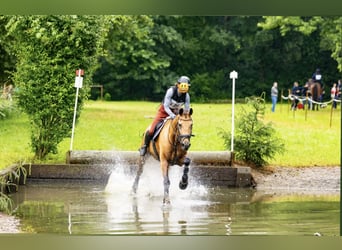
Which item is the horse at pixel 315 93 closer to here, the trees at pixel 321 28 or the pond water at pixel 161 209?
the trees at pixel 321 28

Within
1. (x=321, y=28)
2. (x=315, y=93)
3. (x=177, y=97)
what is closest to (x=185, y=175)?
(x=177, y=97)

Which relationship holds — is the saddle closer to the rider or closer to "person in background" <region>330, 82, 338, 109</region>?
the rider

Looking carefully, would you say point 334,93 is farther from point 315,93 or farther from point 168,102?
point 168,102

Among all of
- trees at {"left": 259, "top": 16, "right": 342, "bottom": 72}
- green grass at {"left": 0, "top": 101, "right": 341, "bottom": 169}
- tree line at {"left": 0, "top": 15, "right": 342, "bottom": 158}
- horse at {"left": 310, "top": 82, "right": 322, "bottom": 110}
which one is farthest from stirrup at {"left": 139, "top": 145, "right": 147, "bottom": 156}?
trees at {"left": 259, "top": 16, "right": 342, "bottom": 72}

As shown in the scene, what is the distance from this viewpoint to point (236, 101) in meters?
13.8

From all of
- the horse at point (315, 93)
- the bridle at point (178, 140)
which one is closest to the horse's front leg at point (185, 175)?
the bridle at point (178, 140)

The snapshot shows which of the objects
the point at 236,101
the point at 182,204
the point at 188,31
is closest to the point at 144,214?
the point at 182,204

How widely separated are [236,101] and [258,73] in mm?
884

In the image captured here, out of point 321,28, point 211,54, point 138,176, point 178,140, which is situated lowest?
point 138,176

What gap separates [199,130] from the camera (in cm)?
1391

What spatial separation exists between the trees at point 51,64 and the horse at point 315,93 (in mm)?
2887

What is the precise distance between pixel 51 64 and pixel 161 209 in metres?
2.60

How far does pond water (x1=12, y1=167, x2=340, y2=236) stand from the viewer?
943cm

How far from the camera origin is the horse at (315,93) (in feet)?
44.8
